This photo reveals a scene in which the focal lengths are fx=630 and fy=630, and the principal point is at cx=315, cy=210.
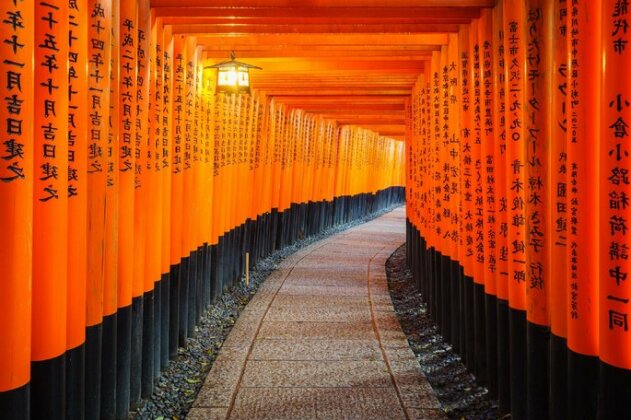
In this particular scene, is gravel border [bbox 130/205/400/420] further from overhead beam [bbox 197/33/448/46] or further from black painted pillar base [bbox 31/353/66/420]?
overhead beam [bbox 197/33/448/46]

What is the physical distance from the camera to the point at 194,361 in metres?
6.95

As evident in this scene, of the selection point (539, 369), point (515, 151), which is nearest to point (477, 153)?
point (515, 151)

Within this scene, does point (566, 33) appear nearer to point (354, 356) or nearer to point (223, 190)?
point (354, 356)

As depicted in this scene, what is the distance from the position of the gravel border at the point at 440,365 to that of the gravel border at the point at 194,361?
2.30 metres

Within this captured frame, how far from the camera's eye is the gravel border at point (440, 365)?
5.42 m

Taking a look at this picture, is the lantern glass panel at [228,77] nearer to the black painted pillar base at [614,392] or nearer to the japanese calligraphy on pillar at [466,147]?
the japanese calligraphy on pillar at [466,147]

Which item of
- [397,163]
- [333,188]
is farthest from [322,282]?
[397,163]

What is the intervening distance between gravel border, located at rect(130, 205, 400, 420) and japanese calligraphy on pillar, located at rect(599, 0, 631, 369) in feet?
11.8

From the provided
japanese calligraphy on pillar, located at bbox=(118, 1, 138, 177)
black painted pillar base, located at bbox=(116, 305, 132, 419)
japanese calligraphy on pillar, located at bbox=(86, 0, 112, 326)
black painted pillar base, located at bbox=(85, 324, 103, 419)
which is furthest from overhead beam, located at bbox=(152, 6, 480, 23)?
black painted pillar base, located at bbox=(85, 324, 103, 419)

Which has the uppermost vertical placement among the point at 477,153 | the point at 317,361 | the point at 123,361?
the point at 477,153

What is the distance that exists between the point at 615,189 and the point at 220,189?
23.3 feet

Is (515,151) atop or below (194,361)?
atop

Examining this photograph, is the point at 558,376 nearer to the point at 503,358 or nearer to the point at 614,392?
the point at 614,392

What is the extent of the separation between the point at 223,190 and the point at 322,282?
270cm
